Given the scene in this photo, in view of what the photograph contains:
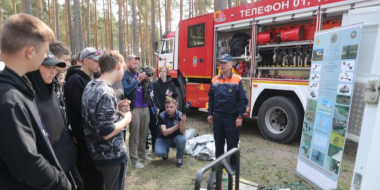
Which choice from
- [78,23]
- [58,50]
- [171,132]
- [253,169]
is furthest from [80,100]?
[78,23]

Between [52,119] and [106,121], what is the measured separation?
0.37 metres

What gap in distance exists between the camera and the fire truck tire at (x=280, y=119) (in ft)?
14.5

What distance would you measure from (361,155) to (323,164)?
5.90 ft

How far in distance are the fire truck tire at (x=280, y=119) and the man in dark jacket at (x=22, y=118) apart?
4221 mm

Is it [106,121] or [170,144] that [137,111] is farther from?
[106,121]

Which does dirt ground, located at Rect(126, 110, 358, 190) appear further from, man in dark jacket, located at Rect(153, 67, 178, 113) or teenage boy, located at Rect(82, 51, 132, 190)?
teenage boy, located at Rect(82, 51, 132, 190)

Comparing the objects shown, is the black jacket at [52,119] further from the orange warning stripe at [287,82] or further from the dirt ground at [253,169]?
the orange warning stripe at [287,82]

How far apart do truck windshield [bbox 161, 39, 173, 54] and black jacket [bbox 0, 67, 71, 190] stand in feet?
21.7

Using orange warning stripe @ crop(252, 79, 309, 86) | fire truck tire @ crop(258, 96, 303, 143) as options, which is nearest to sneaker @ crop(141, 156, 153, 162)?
fire truck tire @ crop(258, 96, 303, 143)

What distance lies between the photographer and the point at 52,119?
1.61 m

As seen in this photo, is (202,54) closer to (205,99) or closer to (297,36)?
(205,99)

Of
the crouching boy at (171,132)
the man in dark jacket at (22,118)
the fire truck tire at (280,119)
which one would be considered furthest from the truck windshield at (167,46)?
the man in dark jacket at (22,118)

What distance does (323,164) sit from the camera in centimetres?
292

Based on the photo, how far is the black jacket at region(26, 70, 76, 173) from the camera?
1.58 metres
